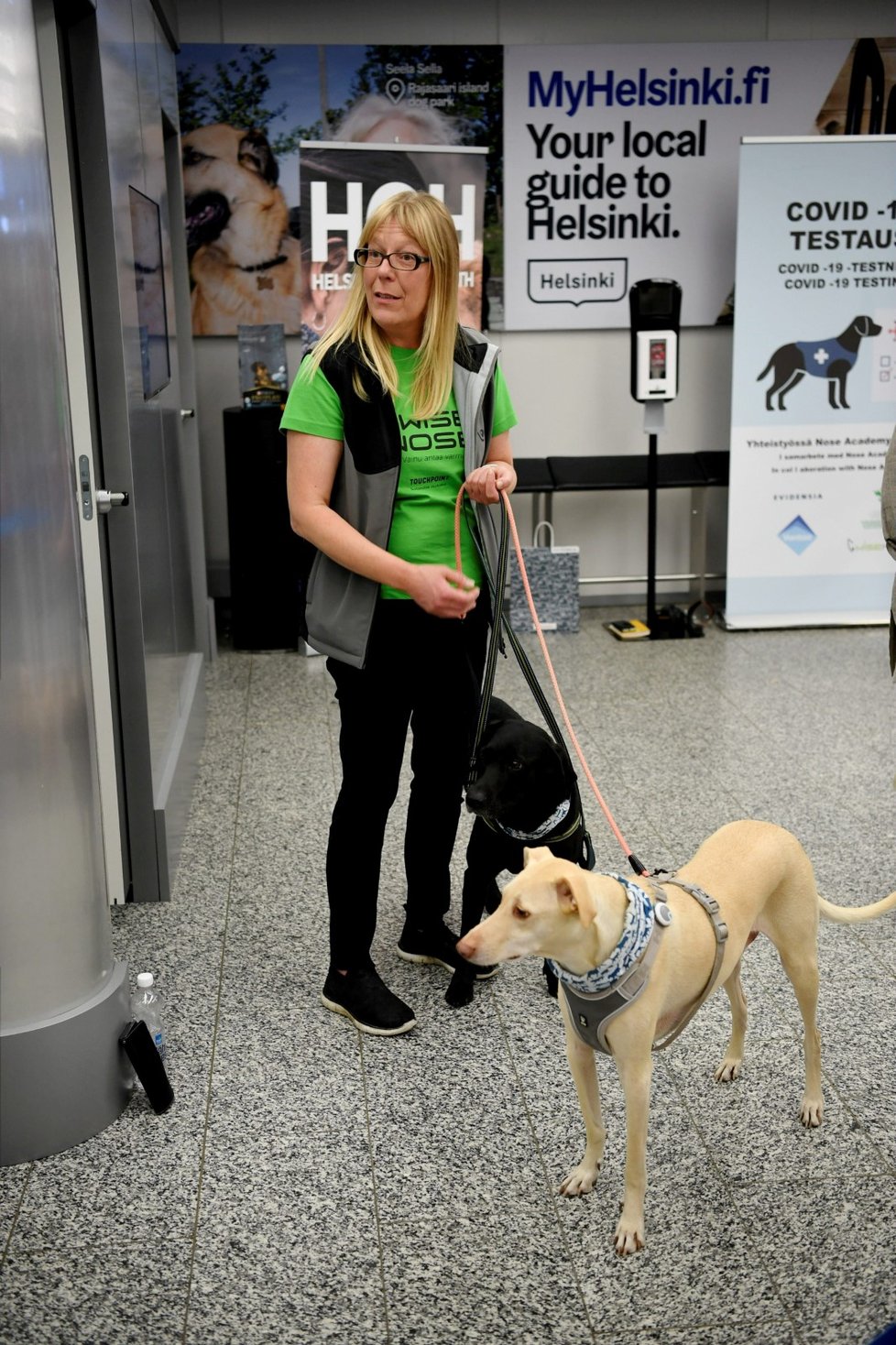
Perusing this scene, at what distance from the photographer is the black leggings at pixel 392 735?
2.60 metres

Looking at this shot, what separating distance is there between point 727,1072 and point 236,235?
479cm

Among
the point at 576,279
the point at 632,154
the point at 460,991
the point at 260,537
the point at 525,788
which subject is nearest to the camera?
the point at 525,788

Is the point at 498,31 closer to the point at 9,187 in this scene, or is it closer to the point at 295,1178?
the point at 9,187

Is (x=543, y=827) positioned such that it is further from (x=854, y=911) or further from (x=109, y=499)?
(x=109, y=499)

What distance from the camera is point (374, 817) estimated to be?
272cm

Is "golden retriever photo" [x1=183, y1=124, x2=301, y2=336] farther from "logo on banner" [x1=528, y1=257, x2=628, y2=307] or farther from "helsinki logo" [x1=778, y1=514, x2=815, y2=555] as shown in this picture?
"helsinki logo" [x1=778, y1=514, x2=815, y2=555]

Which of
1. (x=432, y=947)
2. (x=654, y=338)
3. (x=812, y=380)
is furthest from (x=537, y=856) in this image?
(x=812, y=380)

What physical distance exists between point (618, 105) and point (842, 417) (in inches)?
71.7

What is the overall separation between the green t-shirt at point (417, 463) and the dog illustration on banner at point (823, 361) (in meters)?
3.76

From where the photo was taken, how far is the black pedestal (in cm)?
570

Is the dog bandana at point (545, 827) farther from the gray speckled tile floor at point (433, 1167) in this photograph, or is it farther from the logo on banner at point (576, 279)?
the logo on banner at point (576, 279)

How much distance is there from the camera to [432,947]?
9.96 ft

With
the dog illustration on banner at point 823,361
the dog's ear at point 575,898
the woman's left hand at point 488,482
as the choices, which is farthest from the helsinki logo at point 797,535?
the dog's ear at point 575,898

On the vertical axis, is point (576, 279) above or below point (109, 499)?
above
